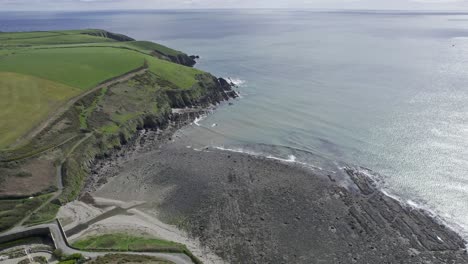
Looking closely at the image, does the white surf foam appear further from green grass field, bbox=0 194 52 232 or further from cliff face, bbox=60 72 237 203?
green grass field, bbox=0 194 52 232

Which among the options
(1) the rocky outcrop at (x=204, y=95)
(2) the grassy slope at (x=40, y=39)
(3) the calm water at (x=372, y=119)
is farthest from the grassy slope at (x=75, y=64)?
(2) the grassy slope at (x=40, y=39)

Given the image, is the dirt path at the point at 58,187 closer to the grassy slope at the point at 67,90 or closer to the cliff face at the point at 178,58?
the grassy slope at the point at 67,90

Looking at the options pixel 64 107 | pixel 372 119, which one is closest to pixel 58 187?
pixel 64 107

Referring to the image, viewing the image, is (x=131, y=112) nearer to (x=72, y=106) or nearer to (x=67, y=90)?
(x=72, y=106)

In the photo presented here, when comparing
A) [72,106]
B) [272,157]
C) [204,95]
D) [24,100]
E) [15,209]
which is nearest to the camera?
[15,209]

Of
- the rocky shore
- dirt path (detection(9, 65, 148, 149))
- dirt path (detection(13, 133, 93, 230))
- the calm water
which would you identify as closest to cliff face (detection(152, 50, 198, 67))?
the calm water

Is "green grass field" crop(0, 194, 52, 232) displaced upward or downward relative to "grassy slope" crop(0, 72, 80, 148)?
downward
